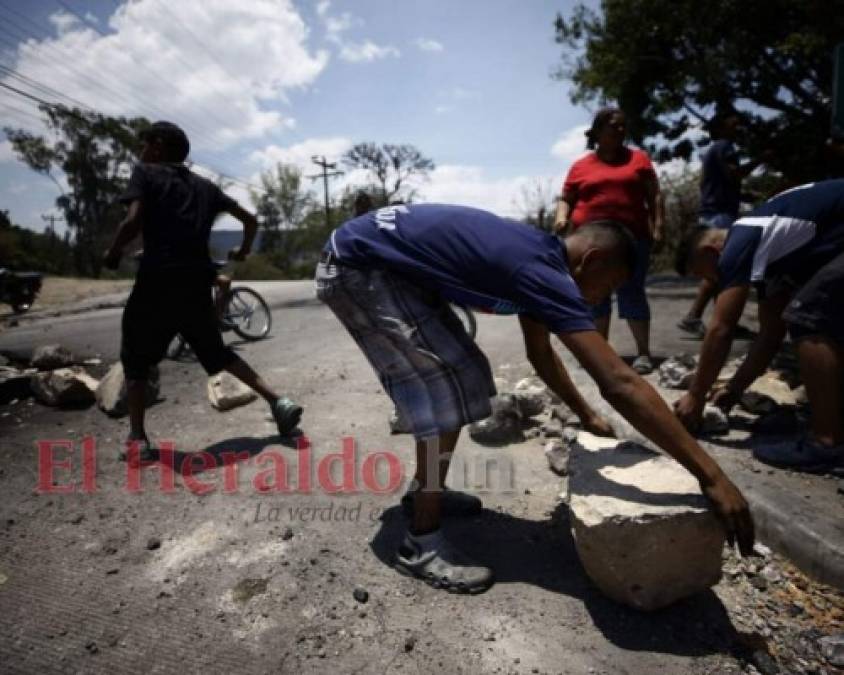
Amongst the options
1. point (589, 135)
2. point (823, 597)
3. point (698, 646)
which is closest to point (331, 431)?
point (698, 646)

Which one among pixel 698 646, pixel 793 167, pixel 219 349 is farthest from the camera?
pixel 793 167

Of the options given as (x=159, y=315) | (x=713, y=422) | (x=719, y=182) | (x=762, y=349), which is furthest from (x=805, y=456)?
(x=159, y=315)

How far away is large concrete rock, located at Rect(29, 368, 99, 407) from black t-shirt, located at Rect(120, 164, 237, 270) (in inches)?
58.7

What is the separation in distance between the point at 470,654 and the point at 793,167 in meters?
9.13

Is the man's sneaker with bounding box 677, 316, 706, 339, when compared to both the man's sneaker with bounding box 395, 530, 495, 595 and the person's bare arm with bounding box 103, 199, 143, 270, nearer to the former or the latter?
the man's sneaker with bounding box 395, 530, 495, 595

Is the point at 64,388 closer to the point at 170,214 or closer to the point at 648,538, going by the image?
the point at 170,214

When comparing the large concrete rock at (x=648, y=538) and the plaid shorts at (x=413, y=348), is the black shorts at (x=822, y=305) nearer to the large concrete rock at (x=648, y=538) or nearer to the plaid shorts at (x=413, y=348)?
the large concrete rock at (x=648, y=538)

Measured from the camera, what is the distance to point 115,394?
353cm

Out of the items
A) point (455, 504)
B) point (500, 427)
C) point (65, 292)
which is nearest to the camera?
point (455, 504)

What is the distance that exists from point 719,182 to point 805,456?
110 inches

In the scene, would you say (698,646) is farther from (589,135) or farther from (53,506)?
(589,135)

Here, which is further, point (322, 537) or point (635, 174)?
point (635, 174)

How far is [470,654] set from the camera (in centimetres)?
151

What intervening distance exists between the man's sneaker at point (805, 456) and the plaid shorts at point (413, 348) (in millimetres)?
1405
